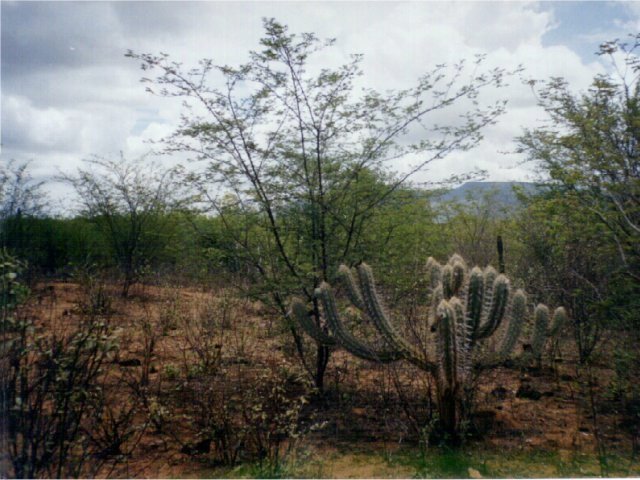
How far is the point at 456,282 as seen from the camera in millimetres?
5020

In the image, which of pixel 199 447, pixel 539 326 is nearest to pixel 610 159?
pixel 539 326

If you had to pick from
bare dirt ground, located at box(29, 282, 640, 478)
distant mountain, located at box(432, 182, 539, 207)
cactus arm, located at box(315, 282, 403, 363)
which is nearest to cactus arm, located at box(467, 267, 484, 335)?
cactus arm, located at box(315, 282, 403, 363)

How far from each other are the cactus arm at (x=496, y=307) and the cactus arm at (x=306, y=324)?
140 cm

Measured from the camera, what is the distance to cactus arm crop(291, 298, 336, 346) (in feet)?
16.7

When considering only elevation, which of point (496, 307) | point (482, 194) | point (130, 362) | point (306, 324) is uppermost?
point (482, 194)

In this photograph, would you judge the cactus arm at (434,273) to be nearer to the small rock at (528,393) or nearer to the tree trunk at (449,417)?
the tree trunk at (449,417)

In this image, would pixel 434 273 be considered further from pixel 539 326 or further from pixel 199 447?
pixel 199 447

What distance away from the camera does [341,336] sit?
16.6ft

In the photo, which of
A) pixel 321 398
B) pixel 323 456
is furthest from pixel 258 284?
pixel 323 456

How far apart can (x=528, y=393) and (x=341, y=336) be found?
7.23 ft

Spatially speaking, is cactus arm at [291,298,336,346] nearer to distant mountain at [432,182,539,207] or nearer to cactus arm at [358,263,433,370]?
cactus arm at [358,263,433,370]

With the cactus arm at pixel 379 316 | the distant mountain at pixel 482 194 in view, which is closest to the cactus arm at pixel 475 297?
the cactus arm at pixel 379 316

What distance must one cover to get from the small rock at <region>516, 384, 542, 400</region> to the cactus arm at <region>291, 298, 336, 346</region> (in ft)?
6.98

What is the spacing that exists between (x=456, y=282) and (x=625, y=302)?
6.37 ft
